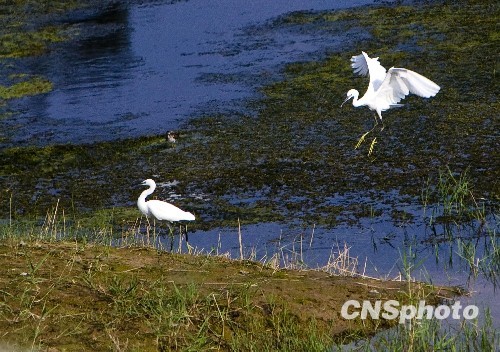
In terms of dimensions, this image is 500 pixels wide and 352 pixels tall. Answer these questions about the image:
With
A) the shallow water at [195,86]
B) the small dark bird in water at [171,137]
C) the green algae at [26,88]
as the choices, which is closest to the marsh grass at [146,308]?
Result: the shallow water at [195,86]

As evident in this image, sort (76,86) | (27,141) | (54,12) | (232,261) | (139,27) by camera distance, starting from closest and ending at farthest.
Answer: (232,261)
(27,141)
(76,86)
(139,27)
(54,12)

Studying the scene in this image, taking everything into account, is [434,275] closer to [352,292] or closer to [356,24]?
[352,292]

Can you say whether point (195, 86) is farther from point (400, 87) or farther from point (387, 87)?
point (400, 87)

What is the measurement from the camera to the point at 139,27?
16906 millimetres

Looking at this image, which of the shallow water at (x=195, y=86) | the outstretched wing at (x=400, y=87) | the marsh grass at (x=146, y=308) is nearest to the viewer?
the marsh grass at (x=146, y=308)

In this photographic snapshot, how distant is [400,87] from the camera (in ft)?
30.2

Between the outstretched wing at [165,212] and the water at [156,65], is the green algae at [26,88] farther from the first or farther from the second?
the outstretched wing at [165,212]

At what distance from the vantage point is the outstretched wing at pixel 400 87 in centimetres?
853

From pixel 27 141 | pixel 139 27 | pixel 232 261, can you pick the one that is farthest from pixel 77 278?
pixel 139 27

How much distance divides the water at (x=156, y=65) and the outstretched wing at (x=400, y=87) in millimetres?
2393

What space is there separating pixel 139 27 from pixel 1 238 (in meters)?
11.4

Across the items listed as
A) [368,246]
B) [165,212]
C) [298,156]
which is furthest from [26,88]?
[368,246]

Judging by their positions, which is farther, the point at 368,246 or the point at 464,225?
the point at 464,225

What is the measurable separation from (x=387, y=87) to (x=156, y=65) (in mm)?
5572
